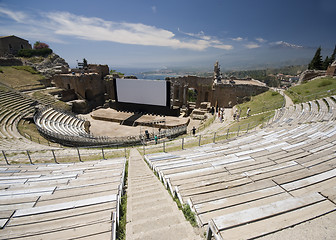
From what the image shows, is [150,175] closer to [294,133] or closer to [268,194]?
[268,194]

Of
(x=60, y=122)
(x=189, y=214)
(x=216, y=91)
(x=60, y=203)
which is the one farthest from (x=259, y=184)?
(x=216, y=91)

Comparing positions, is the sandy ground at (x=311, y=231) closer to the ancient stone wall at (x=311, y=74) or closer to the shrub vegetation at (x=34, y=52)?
the ancient stone wall at (x=311, y=74)

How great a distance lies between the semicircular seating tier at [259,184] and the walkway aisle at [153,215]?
1.19 ft

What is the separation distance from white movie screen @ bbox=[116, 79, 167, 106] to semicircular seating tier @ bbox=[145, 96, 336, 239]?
2215cm

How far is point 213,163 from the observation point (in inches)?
246

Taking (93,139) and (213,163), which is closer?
(213,163)

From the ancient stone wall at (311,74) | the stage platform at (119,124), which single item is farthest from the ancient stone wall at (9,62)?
the ancient stone wall at (311,74)

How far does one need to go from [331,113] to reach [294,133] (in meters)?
5.51

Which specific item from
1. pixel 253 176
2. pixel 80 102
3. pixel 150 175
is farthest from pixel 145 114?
pixel 253 176

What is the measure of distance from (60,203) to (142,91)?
1061 inches

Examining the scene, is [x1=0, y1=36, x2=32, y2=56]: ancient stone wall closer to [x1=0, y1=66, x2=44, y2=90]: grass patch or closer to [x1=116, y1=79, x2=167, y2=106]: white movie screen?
[x1=0, y1=66, x2=44, y2=90]: grass patch

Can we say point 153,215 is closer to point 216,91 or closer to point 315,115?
point 315,115

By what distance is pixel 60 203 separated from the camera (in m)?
4.39

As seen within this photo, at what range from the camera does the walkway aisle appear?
3473 millimetres
